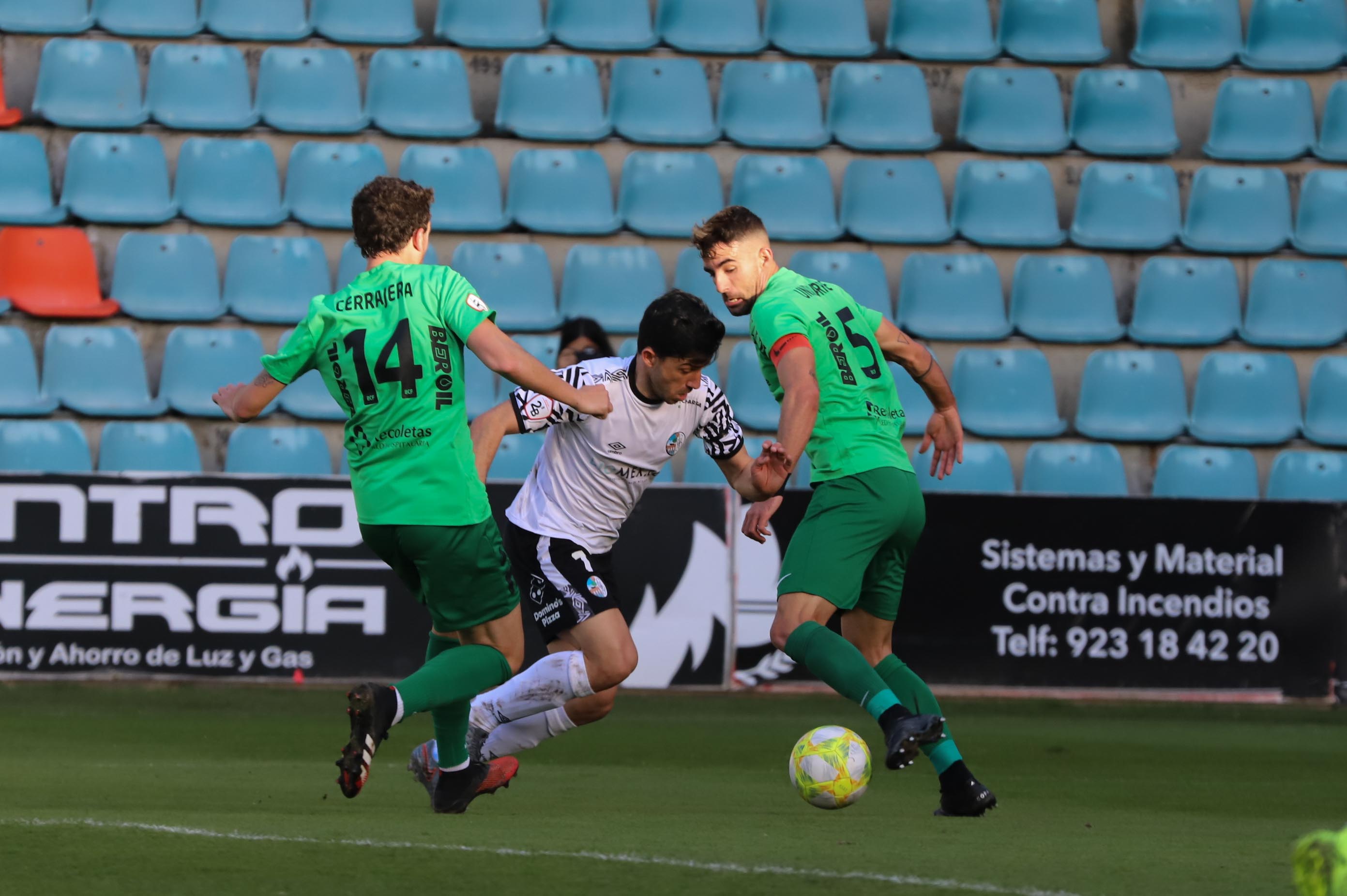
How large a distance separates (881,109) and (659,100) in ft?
5.15

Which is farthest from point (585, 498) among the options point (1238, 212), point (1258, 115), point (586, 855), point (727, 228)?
point (1258, 115)

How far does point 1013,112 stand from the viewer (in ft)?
37.5

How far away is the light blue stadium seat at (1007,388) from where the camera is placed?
34.3 ft

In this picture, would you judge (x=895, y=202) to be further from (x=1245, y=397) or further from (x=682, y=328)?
(x=682, y=328)

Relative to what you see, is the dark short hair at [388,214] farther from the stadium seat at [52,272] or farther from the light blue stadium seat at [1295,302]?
the light blue stadium seat at [1295,302]

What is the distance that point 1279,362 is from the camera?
419 inches

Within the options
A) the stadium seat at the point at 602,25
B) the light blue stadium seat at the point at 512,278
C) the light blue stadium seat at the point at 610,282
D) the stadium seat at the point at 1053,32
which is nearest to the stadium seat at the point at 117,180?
the light blue stadium seat at the point at 512,278

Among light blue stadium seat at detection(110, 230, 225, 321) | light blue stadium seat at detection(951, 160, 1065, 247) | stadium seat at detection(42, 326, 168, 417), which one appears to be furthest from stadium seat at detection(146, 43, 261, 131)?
light blue stadium seat at detection(951, 160, 1065, 247)

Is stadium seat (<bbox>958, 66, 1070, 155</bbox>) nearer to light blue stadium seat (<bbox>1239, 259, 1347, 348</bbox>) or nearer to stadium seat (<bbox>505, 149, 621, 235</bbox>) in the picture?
light blue stadium seat (<bbox>1239, 259, 1347, 348</bbox>)

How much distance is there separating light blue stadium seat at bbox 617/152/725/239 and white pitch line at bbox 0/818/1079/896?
7.03 metres

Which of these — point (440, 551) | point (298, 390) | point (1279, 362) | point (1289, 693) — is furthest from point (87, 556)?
point (1279, 362)

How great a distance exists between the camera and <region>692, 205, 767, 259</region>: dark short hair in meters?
5.23

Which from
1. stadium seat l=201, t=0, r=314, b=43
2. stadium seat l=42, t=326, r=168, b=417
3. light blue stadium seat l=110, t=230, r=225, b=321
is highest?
stadium seat l=201, t=0, r=314, b=43

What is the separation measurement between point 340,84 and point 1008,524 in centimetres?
550
